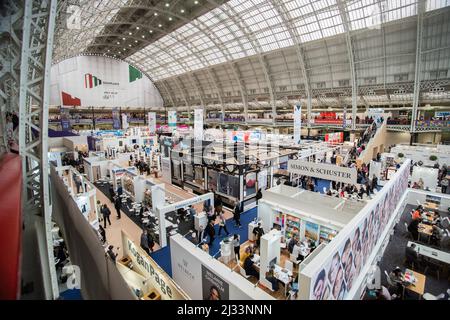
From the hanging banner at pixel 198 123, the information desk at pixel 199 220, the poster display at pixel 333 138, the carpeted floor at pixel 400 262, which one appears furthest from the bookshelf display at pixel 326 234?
the poster display at pixel 333 138

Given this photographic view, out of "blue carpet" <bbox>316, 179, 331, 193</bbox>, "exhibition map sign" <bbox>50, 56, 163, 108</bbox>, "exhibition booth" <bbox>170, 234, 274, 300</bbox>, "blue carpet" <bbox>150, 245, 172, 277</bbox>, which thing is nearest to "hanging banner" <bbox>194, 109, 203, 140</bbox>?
"blue carpet" <bbox>316, 179, 331, 193</bbox>

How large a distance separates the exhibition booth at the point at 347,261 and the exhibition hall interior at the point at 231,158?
4 centimetres

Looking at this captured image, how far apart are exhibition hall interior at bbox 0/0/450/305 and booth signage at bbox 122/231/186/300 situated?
0.05 meters

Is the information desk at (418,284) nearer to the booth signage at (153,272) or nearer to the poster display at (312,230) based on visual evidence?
the poster display at (312,230)

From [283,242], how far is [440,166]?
15.9 m

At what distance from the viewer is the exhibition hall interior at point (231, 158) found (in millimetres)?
3873

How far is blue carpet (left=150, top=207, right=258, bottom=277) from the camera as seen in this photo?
7578mm

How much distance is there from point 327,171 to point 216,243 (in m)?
5.48

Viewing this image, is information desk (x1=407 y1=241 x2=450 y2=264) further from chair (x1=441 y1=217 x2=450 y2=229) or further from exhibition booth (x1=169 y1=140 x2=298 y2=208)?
exhibition booth (x1=169 y1=140 x2=298 y2=208)

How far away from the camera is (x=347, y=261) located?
14.4 feet

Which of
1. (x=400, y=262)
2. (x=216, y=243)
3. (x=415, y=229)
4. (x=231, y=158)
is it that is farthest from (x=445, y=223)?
(x=231, y=158)

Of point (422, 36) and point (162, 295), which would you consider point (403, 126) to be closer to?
point (422, 36)

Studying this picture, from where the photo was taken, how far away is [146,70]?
A: 4462 centimetres

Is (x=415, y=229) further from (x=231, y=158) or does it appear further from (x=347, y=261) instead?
(x=231, y=158)
